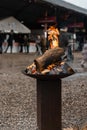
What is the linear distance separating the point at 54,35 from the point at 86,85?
6.23 metres

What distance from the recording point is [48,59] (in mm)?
5586

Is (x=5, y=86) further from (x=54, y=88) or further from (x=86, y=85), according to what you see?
(x=54, y=88)

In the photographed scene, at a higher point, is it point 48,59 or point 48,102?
point 48,59

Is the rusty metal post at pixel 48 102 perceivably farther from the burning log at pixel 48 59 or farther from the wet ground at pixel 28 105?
the wet ground at pixel 28 105

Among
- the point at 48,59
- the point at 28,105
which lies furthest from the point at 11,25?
the point at 48,59

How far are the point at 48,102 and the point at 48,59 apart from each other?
0.53m

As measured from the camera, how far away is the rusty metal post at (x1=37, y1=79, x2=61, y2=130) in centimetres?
558

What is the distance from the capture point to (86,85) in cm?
1327

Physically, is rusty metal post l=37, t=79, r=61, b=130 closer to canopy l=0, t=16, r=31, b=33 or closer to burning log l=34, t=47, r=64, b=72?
burning log l=34, t=47, r=64, b=72

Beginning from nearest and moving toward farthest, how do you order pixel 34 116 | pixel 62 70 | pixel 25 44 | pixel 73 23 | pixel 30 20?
pixel 62 70 → pixel 34 116 → pixel 25 44 → pixel 30 20 → pixel 73 23

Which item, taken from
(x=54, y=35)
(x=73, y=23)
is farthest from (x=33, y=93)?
(x=73, y=23)

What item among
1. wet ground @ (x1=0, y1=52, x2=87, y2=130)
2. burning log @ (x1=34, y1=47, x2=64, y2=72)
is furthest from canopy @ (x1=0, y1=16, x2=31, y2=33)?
burning log @ (x1=34, y1=47, x2=64, y2=72)

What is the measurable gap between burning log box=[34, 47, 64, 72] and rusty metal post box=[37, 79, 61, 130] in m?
0.18

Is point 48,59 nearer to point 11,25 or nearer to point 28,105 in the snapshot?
point 28,105
